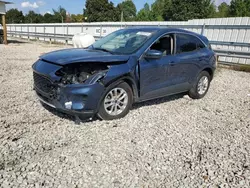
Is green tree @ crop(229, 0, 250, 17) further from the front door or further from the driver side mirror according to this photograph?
the driver side mirror

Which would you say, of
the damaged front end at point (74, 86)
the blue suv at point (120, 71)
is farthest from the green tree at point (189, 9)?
the damaged front end at point (74, 86)

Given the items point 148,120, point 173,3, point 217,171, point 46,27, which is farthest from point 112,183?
point 173,3

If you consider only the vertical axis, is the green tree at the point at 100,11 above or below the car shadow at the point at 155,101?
above

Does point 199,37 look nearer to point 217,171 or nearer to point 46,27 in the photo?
point 217,171

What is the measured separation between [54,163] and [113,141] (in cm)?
97

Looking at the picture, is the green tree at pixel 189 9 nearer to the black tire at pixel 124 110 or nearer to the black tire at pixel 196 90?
the black tire at pixel 196 90

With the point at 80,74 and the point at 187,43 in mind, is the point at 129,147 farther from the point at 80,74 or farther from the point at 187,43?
the point at 187,43

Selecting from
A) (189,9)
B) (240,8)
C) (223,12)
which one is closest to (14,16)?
(189,9)

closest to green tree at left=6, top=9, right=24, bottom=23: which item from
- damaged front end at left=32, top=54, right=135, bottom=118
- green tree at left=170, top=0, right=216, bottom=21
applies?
green tree at left=170, top=0, right=216, bottom=21

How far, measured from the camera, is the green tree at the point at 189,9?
46906 mm

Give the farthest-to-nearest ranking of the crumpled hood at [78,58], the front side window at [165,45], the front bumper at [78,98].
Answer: the front side window at [165,45] → the crumpled hood at [78,58] → the front bumper at [78,98]

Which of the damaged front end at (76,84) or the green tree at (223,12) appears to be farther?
the green tree at (223,12)

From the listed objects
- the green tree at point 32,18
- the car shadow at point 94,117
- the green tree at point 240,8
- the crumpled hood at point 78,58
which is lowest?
the car shadow at point 94,117

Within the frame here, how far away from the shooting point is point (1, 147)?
3.22 m
